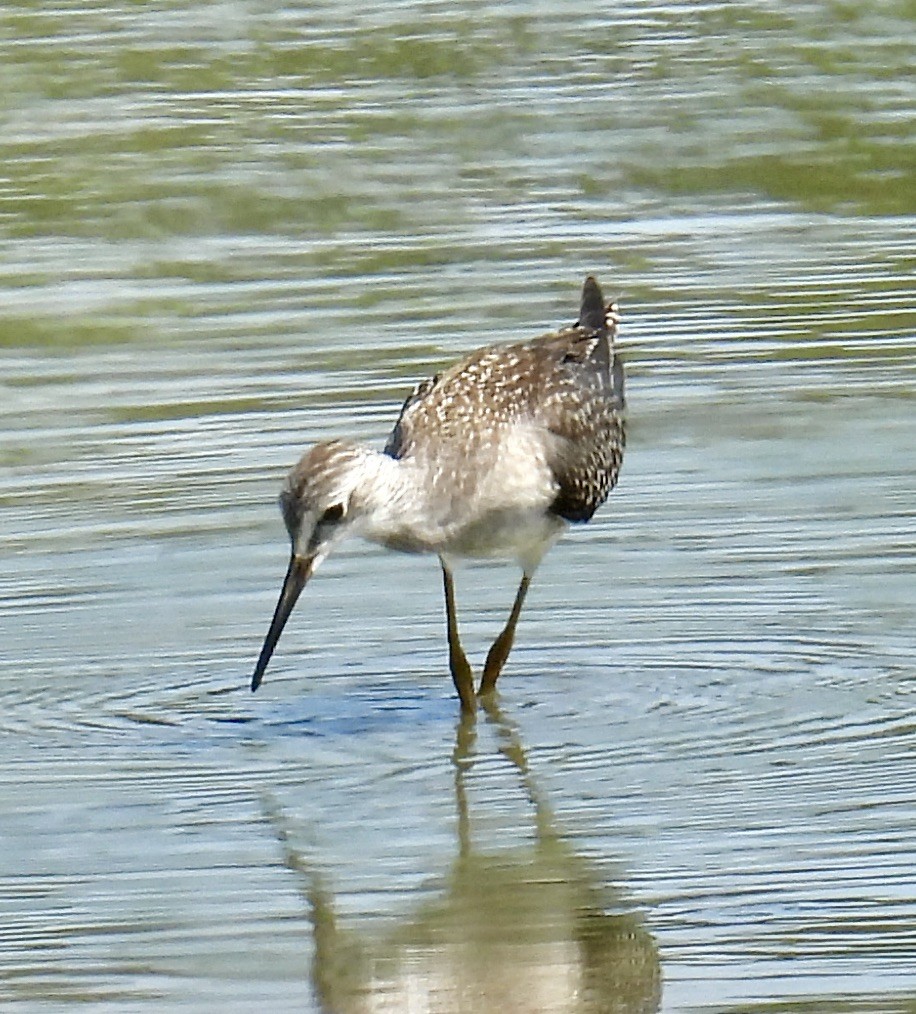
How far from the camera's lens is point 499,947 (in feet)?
22.2

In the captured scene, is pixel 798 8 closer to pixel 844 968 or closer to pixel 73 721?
pixel 73 721

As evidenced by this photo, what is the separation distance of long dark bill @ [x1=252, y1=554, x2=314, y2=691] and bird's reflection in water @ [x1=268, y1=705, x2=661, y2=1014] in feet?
2.45

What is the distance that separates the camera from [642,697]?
841cm

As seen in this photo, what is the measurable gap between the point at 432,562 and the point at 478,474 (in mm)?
1124

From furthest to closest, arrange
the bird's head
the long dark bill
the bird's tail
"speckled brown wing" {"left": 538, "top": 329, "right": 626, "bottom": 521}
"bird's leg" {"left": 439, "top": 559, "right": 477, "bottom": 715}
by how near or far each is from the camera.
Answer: the bird's tail, "speckled brown wing" {"left": 538, "top": 329, "right": 626, "bottom": 521}, "bird's leg" {"left": 439, "top": 559, "right": 477, "bottom": 715}, the long dark bill, the bird's head

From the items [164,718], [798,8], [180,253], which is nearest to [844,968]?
[164,718]

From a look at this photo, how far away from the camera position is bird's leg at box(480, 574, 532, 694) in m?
8.68

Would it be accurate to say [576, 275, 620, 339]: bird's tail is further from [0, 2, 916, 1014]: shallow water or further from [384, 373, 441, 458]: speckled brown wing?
[384, 373, 441, 458]: speckled brown wing

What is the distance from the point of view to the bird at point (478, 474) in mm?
8031

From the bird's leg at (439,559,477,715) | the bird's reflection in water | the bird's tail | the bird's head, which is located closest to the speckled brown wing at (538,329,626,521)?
the bird's tail

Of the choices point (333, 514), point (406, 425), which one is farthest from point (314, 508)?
point (406, 425)

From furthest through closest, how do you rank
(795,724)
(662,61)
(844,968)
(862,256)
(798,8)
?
(798,8) < (662,61) < (862,256) < (795,724) < (844,968)

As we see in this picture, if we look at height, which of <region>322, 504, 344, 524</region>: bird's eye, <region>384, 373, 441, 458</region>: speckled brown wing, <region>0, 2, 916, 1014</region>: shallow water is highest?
<region>322, 504, 344, 524</region>: bird's eye

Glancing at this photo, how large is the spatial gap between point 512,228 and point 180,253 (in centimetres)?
154
